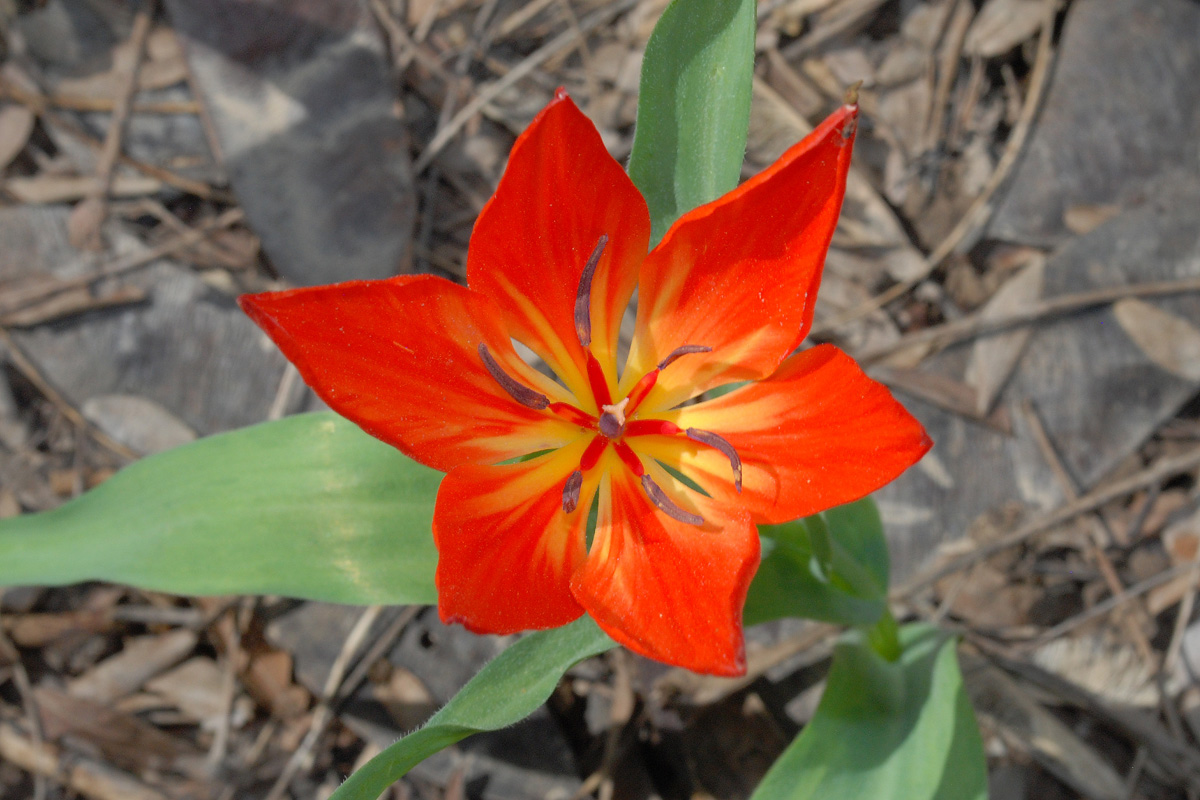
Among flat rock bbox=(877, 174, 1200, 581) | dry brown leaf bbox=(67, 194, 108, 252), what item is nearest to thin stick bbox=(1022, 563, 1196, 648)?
flat rock bbox=(877, 174, 1200, 581)

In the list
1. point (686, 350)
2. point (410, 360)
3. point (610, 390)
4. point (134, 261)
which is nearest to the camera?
point (410, 360)

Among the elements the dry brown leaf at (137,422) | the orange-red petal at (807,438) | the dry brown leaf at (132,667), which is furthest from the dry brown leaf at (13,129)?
the orange-red petal at (807,438)

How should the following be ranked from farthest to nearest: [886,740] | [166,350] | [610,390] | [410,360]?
1. [166,350]
2. [886,740]
3. [610,390]
4. [410,360]

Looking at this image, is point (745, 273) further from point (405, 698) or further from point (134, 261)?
point (134, 261)

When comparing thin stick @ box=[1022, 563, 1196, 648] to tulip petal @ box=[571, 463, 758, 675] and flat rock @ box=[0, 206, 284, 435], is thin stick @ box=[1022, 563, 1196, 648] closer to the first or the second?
tulip petal @ box=[571, 463, 758, 675]

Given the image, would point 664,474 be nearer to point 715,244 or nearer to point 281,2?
point 715,244

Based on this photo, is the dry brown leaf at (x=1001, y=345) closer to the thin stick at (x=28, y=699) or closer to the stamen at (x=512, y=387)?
the stamen at (x=512, y=387)

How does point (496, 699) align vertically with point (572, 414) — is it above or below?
below

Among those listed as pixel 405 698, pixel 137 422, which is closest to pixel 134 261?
pixel 137 422
